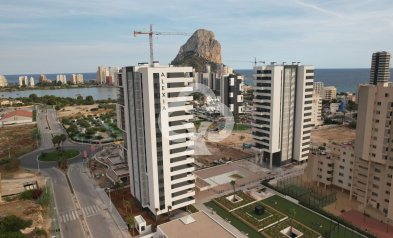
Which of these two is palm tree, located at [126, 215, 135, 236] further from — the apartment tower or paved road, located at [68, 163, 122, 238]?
the apartment tower

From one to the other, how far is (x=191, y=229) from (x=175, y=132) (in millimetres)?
15176

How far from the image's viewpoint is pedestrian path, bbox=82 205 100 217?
50.2 metres

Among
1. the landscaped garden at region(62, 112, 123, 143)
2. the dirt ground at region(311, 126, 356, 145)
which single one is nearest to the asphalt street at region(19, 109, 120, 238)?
the landscaped garden at region(62, 112, 123, 143)

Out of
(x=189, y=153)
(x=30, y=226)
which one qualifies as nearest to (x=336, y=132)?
(x=189, y=153)

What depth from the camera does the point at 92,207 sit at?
52688 millimetres

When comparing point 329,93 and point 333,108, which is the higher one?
point 329,93

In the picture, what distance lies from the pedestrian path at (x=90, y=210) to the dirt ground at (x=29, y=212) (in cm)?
601

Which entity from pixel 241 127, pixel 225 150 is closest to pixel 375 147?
pixel 225 150

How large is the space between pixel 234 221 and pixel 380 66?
156 m

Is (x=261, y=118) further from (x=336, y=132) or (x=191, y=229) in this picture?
(x=336, y=132)

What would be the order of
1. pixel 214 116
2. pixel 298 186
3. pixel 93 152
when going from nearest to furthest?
1. pixel 298 186
2. pixel 93 152
3. pixel 214 116

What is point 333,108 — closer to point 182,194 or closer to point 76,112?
point 182,194

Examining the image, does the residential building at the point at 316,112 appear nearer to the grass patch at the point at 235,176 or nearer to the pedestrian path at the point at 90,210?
the grass patch at the point at 235,176

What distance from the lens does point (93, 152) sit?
85.4 meters
